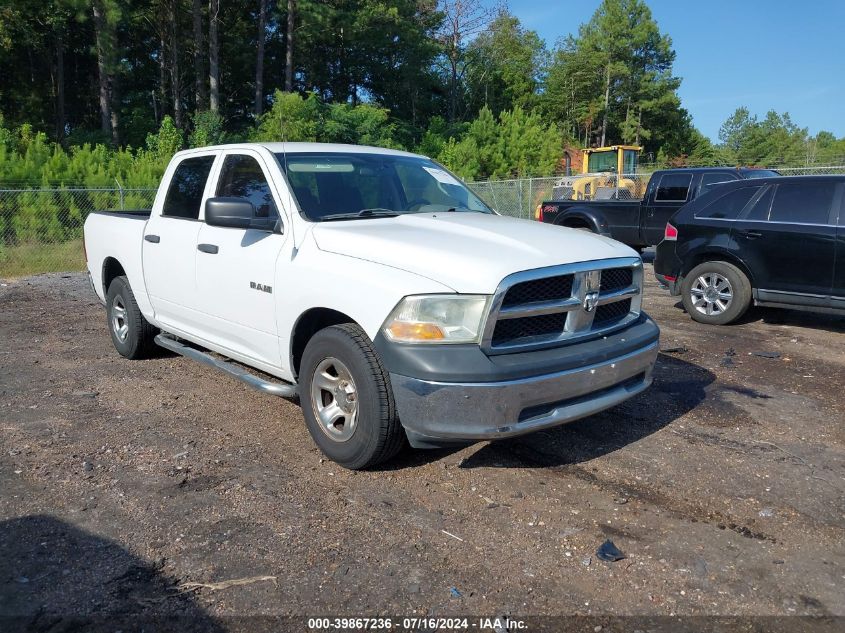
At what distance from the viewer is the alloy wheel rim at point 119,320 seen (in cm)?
630

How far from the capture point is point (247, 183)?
15.4 feet

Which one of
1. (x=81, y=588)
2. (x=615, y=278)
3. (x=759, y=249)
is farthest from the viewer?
(x=759, y=249)

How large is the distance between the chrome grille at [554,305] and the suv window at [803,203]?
4.29 m

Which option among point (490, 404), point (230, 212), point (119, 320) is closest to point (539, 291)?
point (490, 404)

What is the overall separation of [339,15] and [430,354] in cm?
3548

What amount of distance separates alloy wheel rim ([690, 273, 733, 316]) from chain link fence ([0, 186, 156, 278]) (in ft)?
37.2

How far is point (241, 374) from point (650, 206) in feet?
33.0

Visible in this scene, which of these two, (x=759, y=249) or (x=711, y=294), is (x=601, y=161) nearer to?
(x=711, y=294)

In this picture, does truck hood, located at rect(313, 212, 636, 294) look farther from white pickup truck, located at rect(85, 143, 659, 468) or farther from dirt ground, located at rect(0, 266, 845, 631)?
dirt ground, located at rect(0, 266, 845, 631)

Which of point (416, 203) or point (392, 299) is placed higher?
point (416, 203)

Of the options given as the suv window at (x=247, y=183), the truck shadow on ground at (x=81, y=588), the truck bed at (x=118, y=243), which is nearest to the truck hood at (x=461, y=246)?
the suv window at (x=247, y=183)

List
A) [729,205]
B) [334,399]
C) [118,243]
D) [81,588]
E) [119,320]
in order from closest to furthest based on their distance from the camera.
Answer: [81,588], [334,399], [118,243], [119,320], [729,205]

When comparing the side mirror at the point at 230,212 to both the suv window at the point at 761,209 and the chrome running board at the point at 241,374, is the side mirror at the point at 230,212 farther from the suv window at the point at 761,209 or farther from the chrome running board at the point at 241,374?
the suv window at the point at 761,209

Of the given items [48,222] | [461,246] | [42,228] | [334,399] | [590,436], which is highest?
[461,246]
